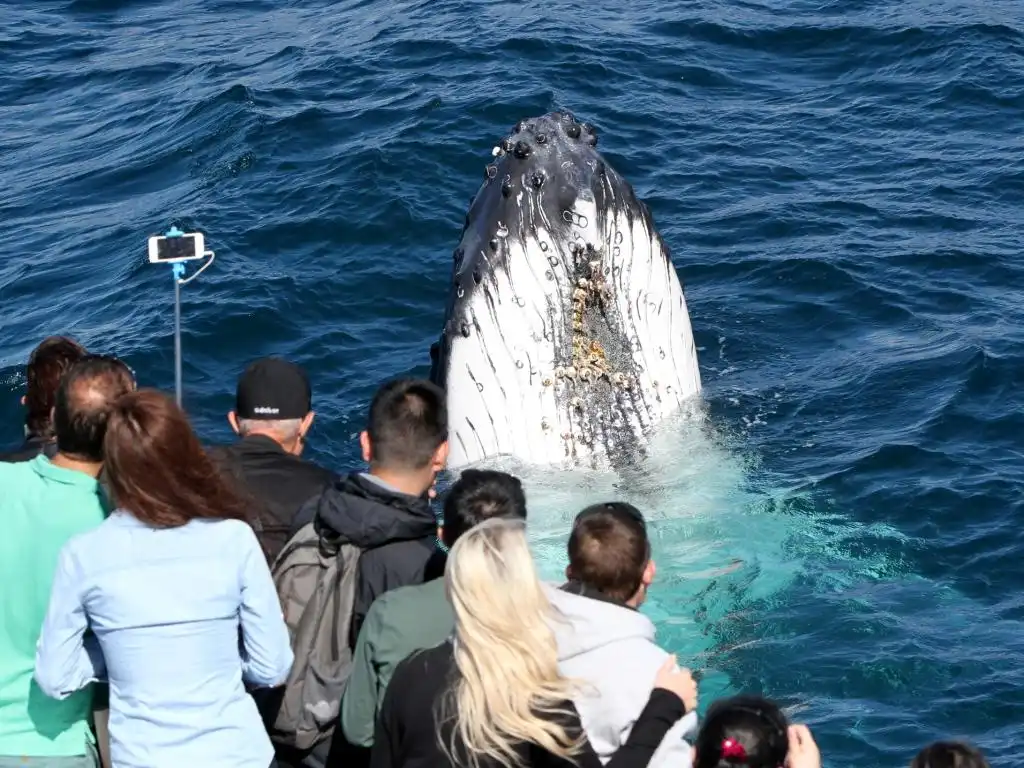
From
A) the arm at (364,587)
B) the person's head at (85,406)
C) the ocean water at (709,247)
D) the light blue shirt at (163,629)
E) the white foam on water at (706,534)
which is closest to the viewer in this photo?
the light blue shirt at (163,629)

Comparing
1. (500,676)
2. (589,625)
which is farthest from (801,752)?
(500,676)

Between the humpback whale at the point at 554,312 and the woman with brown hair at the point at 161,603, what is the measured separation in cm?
433

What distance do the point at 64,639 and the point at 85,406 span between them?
880mm

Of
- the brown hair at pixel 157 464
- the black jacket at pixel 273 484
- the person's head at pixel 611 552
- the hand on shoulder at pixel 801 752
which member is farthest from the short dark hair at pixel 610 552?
the black jacket at pixel 273 484

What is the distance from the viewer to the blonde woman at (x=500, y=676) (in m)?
4.74

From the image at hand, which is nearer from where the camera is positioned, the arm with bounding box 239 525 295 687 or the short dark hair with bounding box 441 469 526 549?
the arm with bounding box 239 525 295 687

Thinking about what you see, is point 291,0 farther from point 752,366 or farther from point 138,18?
point 752,366

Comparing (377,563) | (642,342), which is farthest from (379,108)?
(377,563)

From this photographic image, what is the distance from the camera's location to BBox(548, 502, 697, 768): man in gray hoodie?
5168 millimetres

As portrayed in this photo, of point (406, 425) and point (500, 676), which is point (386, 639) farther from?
point (406, 425)

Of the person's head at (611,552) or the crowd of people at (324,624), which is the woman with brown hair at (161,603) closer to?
the crowd of people at (324,624)

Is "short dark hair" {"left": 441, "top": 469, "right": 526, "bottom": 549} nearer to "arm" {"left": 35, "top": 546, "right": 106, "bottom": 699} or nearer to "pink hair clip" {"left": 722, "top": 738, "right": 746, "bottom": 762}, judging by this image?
"pink hair clip" {"left": 722, "top": 738, "right": 746, "bottom": 762}

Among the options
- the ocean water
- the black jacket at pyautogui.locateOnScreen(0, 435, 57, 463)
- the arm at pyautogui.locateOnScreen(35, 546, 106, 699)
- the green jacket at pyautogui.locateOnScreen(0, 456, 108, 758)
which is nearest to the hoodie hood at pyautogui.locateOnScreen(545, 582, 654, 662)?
the arm at pyautogui.locateOnScreen(35, 546, 106, 699)

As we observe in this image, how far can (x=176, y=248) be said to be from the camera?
7.86 meters
